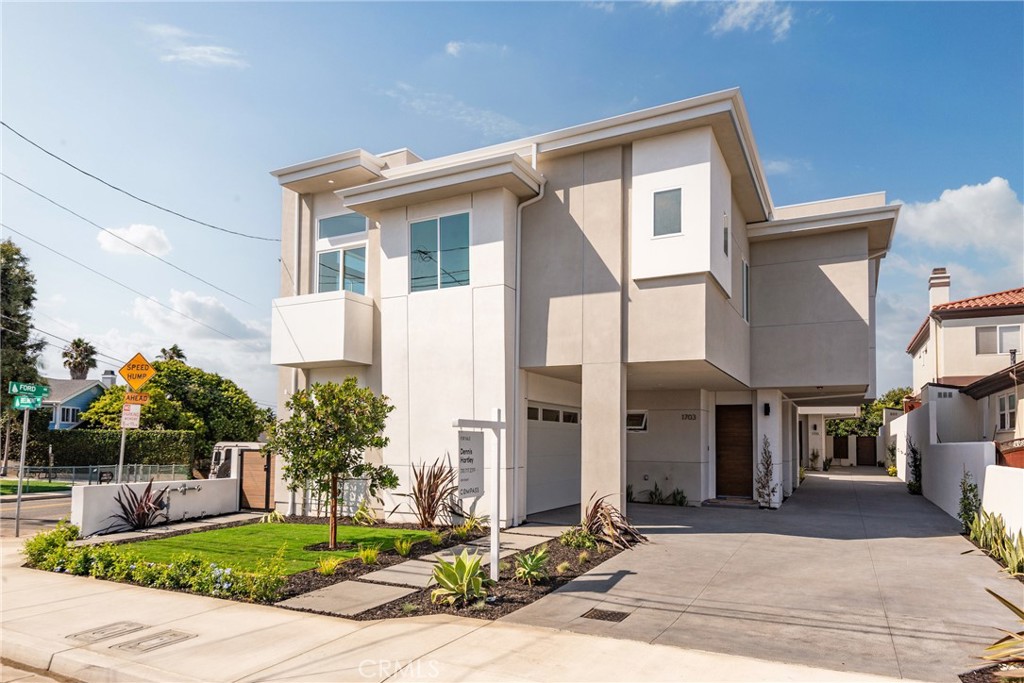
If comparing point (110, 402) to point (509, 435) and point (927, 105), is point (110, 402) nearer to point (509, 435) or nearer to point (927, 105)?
point (509, 435)

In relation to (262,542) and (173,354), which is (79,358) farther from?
(262,542)

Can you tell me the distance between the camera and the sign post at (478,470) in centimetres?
936

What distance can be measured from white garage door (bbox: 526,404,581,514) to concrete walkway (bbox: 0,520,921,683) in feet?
26.9

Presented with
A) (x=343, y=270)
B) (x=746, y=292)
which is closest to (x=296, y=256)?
(x=343, y=270)

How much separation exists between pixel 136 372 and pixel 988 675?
1421cm

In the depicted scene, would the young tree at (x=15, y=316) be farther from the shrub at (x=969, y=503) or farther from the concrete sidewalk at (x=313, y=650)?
the shrub at (x=969, y=503)

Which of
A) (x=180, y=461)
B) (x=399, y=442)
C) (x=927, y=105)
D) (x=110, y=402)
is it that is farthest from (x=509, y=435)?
(x=110, y=402)

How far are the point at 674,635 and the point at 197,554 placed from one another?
788 centimetres

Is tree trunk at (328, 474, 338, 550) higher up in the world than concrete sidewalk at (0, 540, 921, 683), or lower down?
higher up

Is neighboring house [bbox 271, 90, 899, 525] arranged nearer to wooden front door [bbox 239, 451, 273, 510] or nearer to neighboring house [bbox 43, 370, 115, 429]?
wooden front door [bbox 239, 451, 273, 510]

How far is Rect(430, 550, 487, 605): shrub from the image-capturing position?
27.8 ft

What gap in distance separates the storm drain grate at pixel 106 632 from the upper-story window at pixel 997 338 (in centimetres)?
3293

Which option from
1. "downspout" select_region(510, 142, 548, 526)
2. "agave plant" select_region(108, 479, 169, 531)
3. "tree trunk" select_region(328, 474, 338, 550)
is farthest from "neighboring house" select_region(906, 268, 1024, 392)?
"agave plant" select_region(108, 479, 169, 531)

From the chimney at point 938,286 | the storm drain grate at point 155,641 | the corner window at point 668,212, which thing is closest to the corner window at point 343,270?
the corner window at point 668,212
